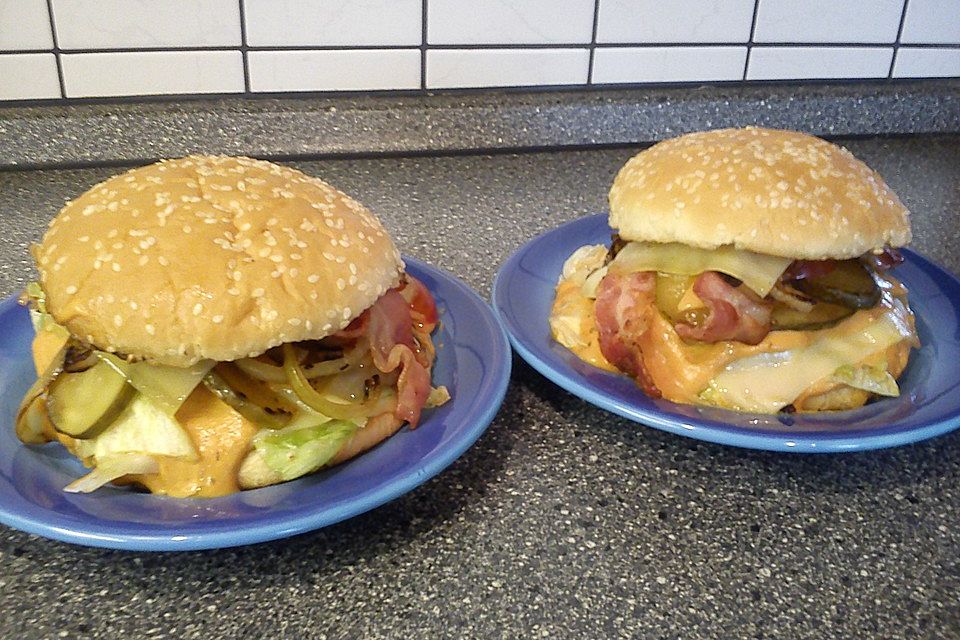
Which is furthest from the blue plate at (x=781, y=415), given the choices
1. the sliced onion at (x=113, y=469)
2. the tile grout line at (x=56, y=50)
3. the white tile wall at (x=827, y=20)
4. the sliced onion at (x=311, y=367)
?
the tile grout line at (x=56, y=50)

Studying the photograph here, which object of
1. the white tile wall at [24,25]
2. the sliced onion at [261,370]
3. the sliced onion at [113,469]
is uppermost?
the white tile wall at [24,25]

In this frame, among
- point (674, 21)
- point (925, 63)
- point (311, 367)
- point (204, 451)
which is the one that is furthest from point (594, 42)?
point (204, 451)

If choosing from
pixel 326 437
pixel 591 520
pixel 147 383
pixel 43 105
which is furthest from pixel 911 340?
pixel 43 105

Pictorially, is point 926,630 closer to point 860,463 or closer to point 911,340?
point 860,463

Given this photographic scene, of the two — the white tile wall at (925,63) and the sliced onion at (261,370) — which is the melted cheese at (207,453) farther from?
the white tile wall at (925,63)

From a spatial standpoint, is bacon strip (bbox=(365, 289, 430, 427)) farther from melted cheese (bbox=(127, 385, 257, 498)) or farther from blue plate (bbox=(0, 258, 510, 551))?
melted cheese (bbox=(127, 385, 257, 498))
